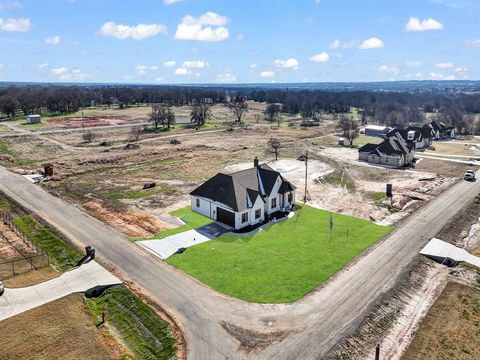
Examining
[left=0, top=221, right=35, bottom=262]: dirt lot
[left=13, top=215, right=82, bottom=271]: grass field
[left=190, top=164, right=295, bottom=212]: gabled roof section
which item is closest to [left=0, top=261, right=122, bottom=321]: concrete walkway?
[left=13, top=215, right=82, bottom=271]: grass field

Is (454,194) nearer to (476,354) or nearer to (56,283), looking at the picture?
(476,354)

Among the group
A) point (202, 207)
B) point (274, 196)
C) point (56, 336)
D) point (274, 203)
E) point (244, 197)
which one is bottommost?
point (56, 336)

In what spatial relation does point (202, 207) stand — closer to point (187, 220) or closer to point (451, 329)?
point (187, 220)

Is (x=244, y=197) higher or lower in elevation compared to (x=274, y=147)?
lower

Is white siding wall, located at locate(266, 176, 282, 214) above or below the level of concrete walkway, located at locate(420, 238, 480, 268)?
above

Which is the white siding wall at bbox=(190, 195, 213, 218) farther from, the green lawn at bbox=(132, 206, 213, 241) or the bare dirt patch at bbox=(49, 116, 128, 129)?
the bare dirt patch at bbox=(49, 116, 128, 129)

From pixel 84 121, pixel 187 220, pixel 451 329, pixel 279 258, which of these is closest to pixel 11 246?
pixel 187 220

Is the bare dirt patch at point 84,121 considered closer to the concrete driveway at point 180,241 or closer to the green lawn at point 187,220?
the green lawn at point 187,220

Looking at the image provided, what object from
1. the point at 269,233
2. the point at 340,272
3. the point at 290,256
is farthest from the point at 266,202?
the point at 340,272

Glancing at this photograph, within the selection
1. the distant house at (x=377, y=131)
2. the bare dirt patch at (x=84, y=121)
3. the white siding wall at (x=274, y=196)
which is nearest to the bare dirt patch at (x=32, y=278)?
the white siding wall at (x=274, y=196)
